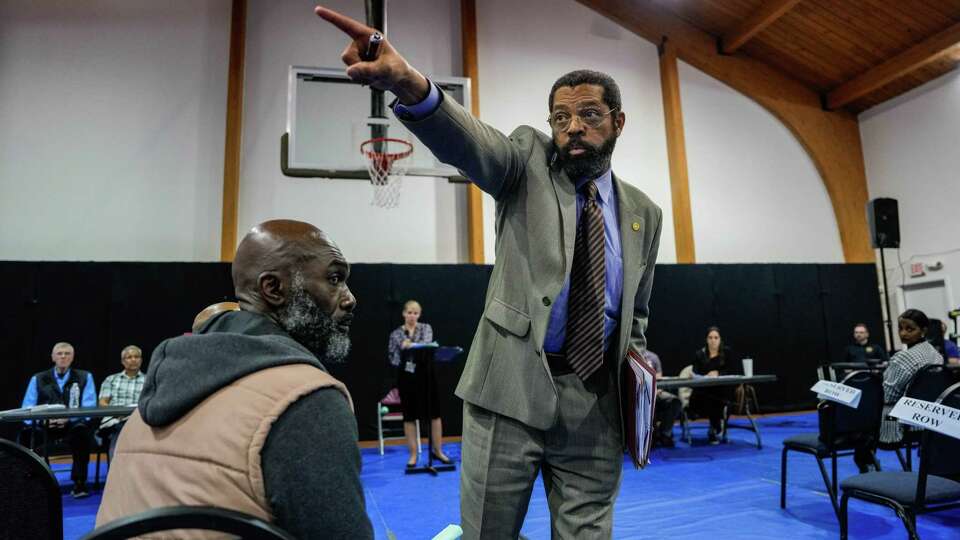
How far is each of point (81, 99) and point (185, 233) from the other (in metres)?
2.12

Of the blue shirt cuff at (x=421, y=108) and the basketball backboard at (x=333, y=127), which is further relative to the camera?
the basketball backboard at (x=333, y=127)

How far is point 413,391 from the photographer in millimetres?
5281

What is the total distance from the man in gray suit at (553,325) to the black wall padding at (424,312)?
6246 mm

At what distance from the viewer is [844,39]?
9039 millimetres

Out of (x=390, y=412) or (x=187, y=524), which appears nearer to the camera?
(x=187, y=524)

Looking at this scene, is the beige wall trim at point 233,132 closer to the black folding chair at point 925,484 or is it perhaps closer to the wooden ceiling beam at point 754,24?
the black folding chair at point 925,484

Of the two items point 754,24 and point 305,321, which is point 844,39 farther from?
point 305,321

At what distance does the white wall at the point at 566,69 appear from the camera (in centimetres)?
886

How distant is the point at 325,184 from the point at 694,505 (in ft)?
19.6

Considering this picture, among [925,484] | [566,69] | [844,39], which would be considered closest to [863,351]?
[844,39]

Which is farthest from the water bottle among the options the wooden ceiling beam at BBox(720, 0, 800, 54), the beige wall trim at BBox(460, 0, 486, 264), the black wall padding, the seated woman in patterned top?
the wooden ceiling beam at BBox(720, 0, 800, 54)

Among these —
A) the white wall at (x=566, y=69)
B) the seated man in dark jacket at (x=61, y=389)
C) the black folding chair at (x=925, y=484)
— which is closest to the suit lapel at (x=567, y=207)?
the black folding chair at (x=925, y=484)

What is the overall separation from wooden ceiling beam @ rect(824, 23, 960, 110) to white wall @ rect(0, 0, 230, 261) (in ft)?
31.5

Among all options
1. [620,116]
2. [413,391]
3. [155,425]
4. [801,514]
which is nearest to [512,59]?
[413,391]
